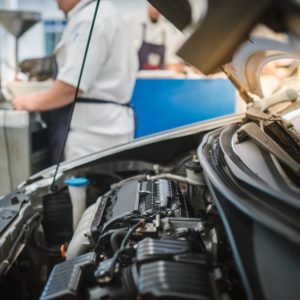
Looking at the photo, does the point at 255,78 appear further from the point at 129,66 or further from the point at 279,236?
the point at 129,66

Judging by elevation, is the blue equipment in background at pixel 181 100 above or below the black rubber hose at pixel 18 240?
below

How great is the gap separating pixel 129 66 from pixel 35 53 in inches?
204

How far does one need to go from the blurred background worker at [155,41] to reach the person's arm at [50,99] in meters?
2.25

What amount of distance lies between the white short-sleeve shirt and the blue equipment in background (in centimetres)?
108

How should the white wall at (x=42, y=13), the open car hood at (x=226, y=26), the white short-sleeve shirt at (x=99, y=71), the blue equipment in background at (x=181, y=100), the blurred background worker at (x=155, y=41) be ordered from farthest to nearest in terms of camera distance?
1. the white wall at (x=42, y=13)
2. the blurred background worker at (x=155, y=41)
3. the blue equipment in background at (x=181, y=100)
4. the white short-sleeve shirt at (x=99, y=71)
5. the open car hood at (x=226, y=26)

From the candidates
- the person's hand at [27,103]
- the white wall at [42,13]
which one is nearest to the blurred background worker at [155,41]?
the white wall at [42,13]

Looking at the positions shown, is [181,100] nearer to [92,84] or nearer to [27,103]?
[92,84]

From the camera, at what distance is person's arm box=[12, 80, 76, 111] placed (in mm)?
1970

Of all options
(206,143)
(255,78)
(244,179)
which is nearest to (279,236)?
(244,179)

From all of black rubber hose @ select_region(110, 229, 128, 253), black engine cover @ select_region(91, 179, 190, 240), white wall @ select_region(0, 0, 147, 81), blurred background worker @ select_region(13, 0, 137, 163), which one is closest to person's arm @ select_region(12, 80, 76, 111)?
blurred background worker @ select_region(13, 0, 137, 163)

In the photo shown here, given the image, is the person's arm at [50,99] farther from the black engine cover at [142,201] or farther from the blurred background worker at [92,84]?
the black engine cover at [142,201]

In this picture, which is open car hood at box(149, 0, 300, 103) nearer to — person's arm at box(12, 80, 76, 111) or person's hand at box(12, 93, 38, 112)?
person's arm at box(12, 80, 76, 111)

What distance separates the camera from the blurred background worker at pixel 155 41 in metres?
4.17

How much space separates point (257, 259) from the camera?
2.15ft
